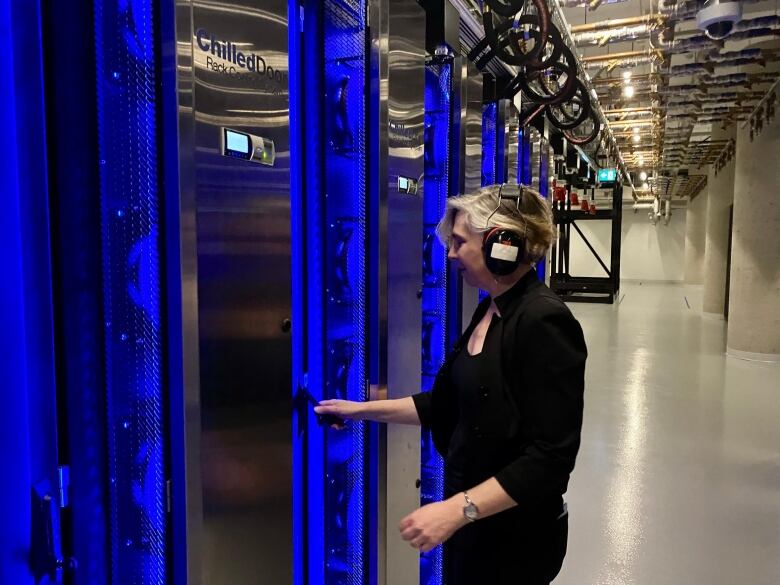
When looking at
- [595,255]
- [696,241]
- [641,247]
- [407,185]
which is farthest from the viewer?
[641,247]

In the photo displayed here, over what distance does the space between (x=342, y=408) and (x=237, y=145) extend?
857mm

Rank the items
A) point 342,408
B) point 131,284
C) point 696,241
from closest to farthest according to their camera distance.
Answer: point 131,284, point 342,408, point 696,241

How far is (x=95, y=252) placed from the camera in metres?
0.97

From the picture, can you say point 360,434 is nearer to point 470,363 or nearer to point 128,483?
point 470,363

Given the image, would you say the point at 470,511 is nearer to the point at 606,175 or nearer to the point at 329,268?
the point at 329,268

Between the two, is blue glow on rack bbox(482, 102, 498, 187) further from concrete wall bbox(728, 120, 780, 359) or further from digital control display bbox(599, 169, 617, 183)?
digital control display bbox(599, 169, 617, 183)

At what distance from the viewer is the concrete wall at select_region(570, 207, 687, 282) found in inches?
973

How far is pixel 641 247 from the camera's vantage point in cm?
2569

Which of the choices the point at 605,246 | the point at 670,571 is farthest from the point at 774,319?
the point at 605,246

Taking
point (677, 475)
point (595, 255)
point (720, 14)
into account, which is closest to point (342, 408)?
point (677, 475)

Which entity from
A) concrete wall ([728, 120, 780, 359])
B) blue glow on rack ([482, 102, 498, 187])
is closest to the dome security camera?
blue glow on rack ([482, 102, 498, 187])

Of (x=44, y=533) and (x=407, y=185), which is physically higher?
(x=407, y=185)

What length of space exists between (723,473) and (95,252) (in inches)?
172

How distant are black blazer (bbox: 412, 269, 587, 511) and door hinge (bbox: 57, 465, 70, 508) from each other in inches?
33.4
